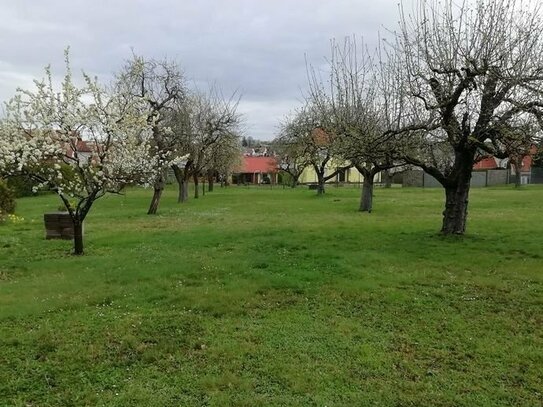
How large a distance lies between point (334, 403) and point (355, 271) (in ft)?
16.8

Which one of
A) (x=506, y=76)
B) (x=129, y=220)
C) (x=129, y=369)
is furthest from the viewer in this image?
(x=129, y=220)

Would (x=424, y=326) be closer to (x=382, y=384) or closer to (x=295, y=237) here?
(x=382, y=384)

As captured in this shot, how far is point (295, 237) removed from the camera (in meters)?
13.8

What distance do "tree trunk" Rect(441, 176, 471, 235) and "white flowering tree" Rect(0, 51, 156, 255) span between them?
330 inches

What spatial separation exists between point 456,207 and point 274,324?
8753 mm

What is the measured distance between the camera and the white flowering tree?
11195 mm

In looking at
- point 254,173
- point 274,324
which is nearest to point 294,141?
point 274,324

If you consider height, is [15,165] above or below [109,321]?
above

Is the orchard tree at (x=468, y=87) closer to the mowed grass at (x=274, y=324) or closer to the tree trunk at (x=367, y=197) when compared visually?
the mowed grass at (x=274, y=324)

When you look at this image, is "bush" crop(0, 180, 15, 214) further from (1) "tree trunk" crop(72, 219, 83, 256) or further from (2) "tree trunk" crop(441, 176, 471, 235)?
(2) "tree trunk" crop(441, 176, 471, 235)

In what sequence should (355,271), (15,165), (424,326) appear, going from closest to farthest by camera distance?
(424,326) → (355,271) → (15,165)

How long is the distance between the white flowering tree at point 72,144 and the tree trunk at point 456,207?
27.5 feet

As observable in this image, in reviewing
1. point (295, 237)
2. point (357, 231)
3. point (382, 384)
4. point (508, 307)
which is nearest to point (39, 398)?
point (382, 384)

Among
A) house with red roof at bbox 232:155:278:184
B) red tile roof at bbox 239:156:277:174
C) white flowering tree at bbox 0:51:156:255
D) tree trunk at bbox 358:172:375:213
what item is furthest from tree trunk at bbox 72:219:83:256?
red tile roof at bbox 239:156:277:174
